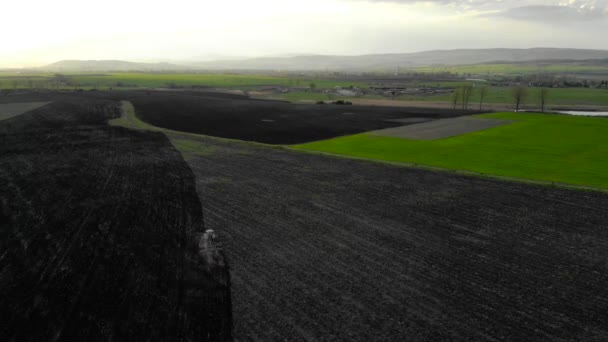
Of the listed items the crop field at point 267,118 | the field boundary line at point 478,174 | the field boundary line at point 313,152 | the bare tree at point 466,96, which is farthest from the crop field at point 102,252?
the bare tree at point 466,96

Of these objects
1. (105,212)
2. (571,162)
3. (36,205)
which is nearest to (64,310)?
(105,212)

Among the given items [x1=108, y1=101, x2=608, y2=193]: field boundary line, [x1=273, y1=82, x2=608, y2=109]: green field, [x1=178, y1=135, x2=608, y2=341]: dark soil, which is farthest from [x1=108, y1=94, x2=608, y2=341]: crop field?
[x1=273, y1=82, x2=608, y2=109]: green field

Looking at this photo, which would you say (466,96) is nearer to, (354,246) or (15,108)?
(354,246)

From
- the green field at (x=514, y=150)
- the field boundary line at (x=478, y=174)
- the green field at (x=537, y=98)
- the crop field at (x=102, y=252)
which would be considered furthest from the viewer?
the green field at (x=537, y=98)

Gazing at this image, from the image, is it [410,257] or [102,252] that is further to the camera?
[102,252]

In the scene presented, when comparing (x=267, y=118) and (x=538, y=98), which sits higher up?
(x=267, y=118)

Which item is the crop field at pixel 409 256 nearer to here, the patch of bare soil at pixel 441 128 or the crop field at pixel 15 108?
the patch of bare soil at pixel 441 128

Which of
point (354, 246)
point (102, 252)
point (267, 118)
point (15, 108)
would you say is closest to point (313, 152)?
point (354, 246)

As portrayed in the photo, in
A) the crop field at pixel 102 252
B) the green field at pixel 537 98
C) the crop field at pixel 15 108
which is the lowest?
the green field at pixel 537 98
